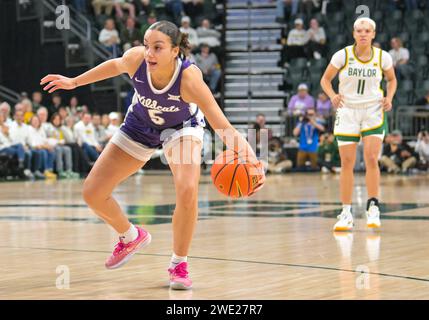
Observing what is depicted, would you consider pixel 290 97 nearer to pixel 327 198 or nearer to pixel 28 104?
pixel 28 104

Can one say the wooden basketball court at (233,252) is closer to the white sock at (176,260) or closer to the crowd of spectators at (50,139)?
the white sock at (176,260)

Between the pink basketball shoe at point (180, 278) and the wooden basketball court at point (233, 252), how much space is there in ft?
0.24

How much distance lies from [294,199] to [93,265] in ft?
21.8

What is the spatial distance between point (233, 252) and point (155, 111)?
1.80 meters

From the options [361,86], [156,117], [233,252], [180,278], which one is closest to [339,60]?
[361,86]

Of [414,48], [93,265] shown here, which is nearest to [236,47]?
[414,48]

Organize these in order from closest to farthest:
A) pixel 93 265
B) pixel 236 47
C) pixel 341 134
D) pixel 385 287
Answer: pixel 385 287, pixel 93 265, pixel 341 134, pixel 236 47

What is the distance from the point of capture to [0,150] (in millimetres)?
18484

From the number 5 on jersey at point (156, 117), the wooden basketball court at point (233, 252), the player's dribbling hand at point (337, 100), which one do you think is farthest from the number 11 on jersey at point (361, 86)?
the number 5 on jersey at point (156, 117)

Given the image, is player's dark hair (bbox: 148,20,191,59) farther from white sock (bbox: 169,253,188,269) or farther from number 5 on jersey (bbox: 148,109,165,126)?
white sock (bbox: 169,253,188,269)

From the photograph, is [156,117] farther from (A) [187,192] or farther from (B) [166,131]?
(A) [187,192]

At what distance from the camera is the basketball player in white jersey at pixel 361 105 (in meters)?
8.89
